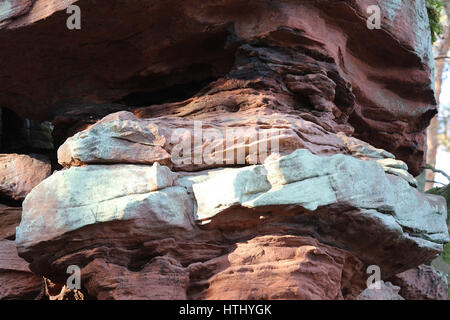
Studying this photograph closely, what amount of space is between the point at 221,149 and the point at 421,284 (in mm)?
3034

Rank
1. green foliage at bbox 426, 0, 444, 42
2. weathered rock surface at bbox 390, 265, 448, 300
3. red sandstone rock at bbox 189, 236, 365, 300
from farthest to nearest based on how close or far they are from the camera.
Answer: green foliage at bbox 426, 0, 444, 42, weathered rock surface at bbox 390, 265, 448, 300, red sandstone rock at bbox 189, 236, 365, 300

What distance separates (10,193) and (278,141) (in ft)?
11.1

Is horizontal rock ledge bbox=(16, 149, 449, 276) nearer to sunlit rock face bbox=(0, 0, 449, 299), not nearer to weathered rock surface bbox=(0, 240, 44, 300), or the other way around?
sunlit rock face bbox=(0, 0, 449, 299)

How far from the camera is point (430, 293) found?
24.5 ft

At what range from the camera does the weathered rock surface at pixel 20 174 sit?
7625 mm

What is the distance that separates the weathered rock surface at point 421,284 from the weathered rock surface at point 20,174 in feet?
13.1

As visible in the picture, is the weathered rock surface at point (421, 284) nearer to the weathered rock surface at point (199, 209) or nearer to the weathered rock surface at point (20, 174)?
the weathered rock surface at point (199, 209)

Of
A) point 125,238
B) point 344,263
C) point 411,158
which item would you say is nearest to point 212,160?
point 125,238

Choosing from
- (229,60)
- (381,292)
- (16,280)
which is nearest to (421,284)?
(381,292)

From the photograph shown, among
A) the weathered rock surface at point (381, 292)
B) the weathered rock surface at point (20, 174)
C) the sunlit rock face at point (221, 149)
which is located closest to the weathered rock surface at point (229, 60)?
the sunlit rock face at point (221, 149)

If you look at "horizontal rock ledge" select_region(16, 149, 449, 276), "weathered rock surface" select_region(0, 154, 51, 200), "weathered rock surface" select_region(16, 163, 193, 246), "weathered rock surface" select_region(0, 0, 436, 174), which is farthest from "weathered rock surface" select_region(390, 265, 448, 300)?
"weathered rock surface" select_region(0, 154, 51, 200)

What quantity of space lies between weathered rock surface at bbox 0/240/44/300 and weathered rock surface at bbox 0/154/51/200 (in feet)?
2.63

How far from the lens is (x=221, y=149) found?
5.86 metres

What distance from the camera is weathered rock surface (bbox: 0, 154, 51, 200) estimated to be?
7.62 meters
